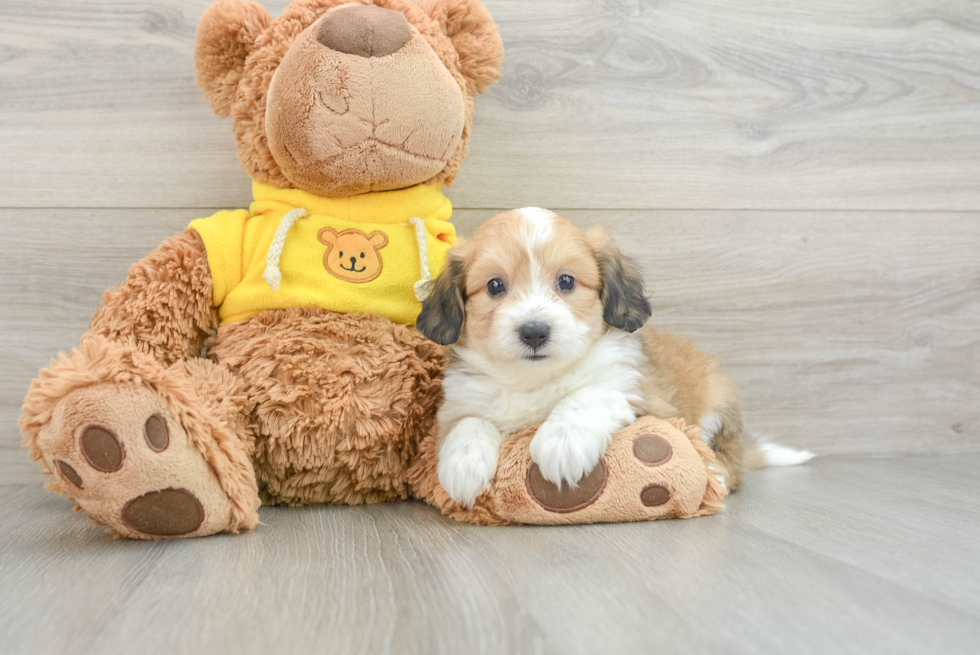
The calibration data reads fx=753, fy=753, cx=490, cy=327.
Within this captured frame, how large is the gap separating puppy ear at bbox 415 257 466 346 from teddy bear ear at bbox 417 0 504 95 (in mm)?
521

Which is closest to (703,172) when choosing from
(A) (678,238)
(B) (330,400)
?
(A) (678,238)

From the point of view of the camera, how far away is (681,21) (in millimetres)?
2287

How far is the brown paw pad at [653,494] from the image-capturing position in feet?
4.83

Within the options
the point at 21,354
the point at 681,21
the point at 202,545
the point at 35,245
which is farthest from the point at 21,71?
the point at 681,21

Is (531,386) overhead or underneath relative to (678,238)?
underneath

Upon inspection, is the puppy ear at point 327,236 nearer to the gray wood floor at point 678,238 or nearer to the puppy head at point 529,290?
the puppy head at point 529,290

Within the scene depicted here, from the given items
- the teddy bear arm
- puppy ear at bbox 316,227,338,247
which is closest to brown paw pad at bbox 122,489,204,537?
the teddy bear arm

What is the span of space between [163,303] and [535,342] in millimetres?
840

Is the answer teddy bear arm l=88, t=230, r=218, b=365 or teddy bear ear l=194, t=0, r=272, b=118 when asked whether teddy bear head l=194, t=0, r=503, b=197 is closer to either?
teddy bear ear l=194, t=0, r=272, b=118

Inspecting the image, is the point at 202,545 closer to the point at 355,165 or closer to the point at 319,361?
the point at 319,361

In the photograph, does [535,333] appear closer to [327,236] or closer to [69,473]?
[327,236]

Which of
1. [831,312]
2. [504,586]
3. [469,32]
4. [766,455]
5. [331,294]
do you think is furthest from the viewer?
[831,312]

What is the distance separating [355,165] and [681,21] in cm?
121

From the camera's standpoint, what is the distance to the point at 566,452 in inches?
56.3
